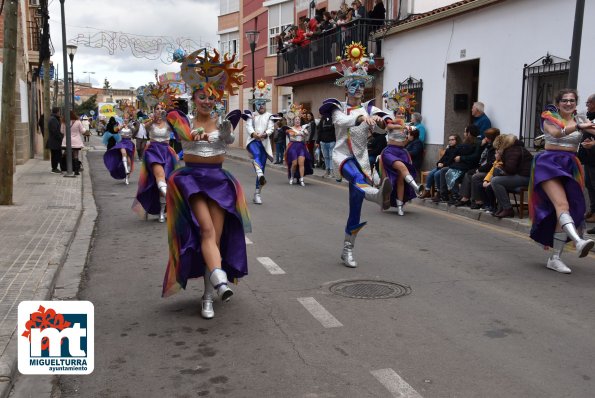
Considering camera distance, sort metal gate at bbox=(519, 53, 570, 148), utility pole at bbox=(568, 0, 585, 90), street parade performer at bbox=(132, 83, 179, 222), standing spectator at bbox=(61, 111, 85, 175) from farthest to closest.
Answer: standing spectator at bbox=(61, 111, 85, 175) < metal gate at bbox=(519, 53, 570, 148) < street parade performer at bbox=(132, 83, 179, 222) < utility pole at bbox=(568, 0, 585, 90)

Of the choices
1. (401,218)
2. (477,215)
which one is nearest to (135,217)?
(401,218)

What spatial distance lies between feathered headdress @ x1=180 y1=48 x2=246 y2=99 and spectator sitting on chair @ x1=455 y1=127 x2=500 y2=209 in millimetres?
7086

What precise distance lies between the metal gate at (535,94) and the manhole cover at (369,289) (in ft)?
26.5

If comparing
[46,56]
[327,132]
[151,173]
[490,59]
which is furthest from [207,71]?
[46,56]

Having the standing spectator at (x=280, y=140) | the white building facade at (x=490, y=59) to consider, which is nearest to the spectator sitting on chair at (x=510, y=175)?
the white building facade at (x=490, y=59)

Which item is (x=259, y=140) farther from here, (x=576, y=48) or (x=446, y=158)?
(x=576, y=48)

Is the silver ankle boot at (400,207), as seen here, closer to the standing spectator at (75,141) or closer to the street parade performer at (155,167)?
the street parade performer at (155,167)

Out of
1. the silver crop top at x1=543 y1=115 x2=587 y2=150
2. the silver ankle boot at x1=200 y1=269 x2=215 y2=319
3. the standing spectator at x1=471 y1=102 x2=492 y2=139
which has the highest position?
the standing spectator at x1=471 y1=102 x2=492 y2=139

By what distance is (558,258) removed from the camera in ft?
24.0

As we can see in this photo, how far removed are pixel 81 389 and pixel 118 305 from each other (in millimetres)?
1789

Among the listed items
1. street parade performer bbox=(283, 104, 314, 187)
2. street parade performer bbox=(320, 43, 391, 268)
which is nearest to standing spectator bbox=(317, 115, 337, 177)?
street parade performer bbox=(283, 104, 314, 187)

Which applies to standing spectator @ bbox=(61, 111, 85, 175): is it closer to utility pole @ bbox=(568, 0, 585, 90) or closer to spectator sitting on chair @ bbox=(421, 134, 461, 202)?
spectator sitting on chair @ bbox=(421, 134, 461, 202)

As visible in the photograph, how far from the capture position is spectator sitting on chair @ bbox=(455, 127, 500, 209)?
11.5 m

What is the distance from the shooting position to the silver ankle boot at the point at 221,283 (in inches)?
196
